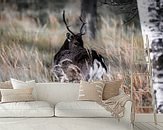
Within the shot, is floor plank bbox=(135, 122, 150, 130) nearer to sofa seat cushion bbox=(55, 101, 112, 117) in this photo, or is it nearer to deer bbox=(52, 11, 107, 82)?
deer bbox=(52, 11, 107, 82)

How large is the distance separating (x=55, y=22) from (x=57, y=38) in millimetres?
297

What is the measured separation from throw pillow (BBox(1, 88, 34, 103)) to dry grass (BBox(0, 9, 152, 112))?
137cm

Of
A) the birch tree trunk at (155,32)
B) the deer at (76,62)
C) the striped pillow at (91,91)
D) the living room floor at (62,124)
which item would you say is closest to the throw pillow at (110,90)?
the striped pillow at (91,91)

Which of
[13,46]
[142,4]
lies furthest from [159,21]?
[13,46]

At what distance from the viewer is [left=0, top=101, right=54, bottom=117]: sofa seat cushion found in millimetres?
4406

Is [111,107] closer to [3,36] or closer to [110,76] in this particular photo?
[110,76]

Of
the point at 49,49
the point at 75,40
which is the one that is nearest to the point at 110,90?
the point at 75,40

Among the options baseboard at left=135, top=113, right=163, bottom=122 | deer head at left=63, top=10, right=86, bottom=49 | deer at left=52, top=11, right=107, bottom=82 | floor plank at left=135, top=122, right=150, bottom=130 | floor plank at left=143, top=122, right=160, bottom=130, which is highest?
deer head at left=63, top=10, right=86, bottom=49

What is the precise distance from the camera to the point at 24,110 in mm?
4418

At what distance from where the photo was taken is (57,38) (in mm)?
6242

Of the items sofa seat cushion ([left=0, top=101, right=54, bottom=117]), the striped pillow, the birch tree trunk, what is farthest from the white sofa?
the birch tree trunk

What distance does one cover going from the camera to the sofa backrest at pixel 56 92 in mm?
5164

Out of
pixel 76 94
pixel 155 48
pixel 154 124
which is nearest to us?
pixel 76 94

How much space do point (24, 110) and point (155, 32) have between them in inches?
118
